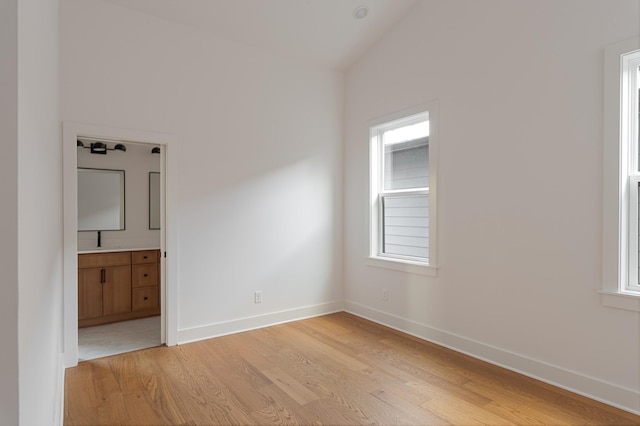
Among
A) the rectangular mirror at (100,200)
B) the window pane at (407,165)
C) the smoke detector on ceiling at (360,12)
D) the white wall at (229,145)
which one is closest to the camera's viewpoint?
the white wall at (229,145)

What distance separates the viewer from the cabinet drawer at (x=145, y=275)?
177 inches

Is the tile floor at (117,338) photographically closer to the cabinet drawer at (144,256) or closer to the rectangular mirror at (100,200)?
the cabinet drawer at (144,256)

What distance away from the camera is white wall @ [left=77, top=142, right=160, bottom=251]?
4.81 metres

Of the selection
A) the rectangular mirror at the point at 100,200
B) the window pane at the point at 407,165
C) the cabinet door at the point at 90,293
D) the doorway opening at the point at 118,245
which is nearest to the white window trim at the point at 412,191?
the window pane at the point at 407,165

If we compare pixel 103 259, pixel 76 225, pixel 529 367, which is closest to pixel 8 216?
pixel 76 225

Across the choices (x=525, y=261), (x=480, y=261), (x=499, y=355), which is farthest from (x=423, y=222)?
(x=499, y=355)

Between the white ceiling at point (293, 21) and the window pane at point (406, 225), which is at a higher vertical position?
the white ceiling at point (293, 21)

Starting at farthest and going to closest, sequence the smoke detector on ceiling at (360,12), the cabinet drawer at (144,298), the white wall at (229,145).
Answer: the cabinet drawer at (144,298), the smoke detector on ceiling at (360,12), the white wall at (229,145)

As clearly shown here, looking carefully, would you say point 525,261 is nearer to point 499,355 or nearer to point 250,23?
point 499,355

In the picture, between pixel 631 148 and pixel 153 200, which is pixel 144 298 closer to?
pixel 153 200

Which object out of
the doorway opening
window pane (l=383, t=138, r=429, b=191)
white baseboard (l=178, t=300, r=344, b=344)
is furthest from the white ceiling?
white baseboard (l=178, t=300, r=344, b=344)

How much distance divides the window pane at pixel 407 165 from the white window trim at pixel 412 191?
0.38 feet

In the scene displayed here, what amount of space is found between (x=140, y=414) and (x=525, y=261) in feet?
9.88

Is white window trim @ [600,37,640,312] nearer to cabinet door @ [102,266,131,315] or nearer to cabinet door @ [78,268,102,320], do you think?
cabinet door @ [102,266,131,315]
